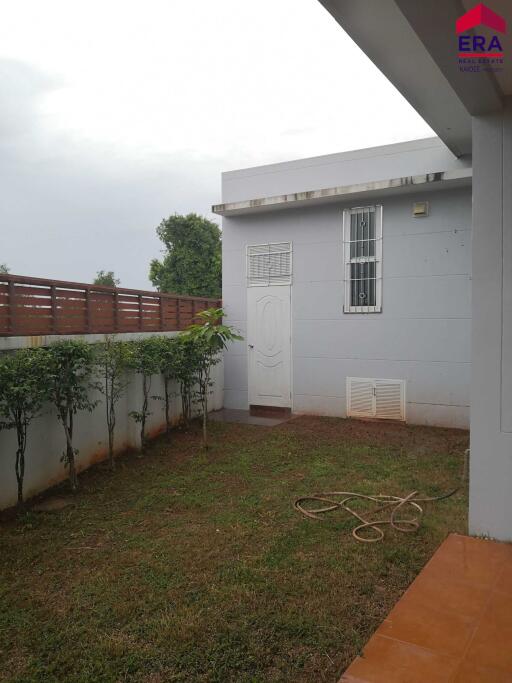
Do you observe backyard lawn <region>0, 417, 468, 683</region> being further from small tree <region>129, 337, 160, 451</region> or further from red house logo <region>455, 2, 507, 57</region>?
red house logo <region>455, 2, 507, 57</region>

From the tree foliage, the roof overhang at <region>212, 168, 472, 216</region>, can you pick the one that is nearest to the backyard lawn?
the roof overhang at <region>212, 168, 472, 216</region>

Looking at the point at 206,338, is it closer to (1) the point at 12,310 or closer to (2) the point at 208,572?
(1) the point at 12,310

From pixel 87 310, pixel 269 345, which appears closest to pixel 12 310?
pixel 87 310

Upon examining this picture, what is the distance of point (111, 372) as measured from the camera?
5.21 metres

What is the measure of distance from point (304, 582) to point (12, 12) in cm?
572

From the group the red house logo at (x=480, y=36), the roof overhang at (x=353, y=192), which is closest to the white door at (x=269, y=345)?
the roof overhang at (x=353, y=192)

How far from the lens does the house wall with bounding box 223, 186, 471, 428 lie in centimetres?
637

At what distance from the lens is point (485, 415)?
2816 mm

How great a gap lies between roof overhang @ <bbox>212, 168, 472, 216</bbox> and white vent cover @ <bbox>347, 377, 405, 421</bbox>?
2641 millimetres

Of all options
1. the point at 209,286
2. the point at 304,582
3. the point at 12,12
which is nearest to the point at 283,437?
the point at 304,582

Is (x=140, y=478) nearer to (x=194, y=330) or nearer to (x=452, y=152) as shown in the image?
(x=194, y=330)

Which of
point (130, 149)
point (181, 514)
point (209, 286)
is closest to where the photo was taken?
point (181, 514)

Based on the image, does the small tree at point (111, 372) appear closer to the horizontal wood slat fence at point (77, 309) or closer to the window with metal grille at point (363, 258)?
the horizontal wood slat fence at point (77, 309)

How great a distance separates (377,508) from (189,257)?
12326 mm
